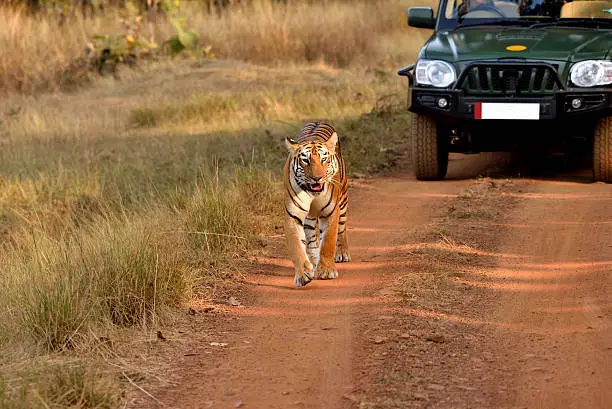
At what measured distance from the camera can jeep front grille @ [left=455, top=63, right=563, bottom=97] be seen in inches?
352

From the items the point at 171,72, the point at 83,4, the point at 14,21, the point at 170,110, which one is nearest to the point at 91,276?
the point at 170,110

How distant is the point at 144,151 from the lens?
496 inches

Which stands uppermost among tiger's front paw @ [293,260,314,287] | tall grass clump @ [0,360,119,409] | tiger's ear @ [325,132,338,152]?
tiger's ear @ [325,132,338,152]

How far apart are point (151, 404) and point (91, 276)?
4.81 ft

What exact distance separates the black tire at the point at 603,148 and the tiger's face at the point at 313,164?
11.0ft

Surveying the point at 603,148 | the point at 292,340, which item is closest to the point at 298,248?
the point at 292,340

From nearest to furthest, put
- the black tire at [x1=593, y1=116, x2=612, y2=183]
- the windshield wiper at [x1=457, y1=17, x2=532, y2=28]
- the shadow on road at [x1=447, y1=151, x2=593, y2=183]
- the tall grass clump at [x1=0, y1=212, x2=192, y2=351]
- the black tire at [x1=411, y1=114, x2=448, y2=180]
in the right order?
the tall grass clump at [x1=0, y1=212, x2=192, y2=351], the black tire at [x1=593, y1=116, x2=612, y2=183], the black tire at [x1=411, y1=114, x2=448, y2=180], the windshield wiper at [x1=457, y1=17, x2=532, y2=28], the shadow on road at [x1=447, y1=151, x2=593, y2=183]

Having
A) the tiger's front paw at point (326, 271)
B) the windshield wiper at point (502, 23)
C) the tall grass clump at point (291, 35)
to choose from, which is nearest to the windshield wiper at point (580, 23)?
the windshield wiper at point (502, 23)

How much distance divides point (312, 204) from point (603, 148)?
11.6 feet

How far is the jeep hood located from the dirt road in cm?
127

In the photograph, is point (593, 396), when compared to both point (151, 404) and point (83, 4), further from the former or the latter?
point (83, 4)

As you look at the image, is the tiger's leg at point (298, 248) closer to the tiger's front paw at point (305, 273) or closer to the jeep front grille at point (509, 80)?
Answer: the tiger's front paw at point (305, 273)

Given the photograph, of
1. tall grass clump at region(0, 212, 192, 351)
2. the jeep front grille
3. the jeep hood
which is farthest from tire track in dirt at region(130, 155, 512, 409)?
the jeep hood

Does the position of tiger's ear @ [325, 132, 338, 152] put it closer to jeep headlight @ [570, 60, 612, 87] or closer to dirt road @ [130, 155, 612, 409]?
dirt road @ [130, 155, 612, 409]
